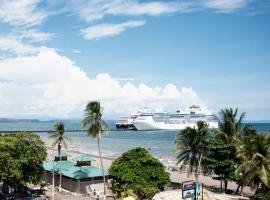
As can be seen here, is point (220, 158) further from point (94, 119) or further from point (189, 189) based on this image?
point (94, 119)

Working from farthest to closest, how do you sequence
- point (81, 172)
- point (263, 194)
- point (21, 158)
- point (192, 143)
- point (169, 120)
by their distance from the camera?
point (169, 120), point (192, 143), point (81, 172), point (21, 158), point (263, 194)

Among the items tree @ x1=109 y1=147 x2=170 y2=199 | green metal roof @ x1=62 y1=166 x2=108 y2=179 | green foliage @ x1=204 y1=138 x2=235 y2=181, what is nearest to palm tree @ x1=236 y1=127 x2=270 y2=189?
tree @ x1=109 y1=147 x2=170 y2=199

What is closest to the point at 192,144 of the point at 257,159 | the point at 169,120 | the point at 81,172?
the point at 257,159

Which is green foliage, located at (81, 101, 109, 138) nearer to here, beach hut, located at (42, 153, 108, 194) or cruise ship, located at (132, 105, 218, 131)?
beach hut, located at (42, 153, 108, 194)

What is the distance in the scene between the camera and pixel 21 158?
1388 inches

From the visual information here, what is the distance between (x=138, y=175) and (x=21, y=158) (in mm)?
11695

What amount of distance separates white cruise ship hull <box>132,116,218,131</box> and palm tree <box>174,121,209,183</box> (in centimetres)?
14588

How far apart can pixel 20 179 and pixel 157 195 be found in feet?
47.8

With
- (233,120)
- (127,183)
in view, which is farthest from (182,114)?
(127,183)

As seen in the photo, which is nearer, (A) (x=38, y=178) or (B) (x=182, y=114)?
(A) (x=38, y=178)

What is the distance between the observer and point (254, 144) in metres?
33.5

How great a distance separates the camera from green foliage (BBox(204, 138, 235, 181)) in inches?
1741

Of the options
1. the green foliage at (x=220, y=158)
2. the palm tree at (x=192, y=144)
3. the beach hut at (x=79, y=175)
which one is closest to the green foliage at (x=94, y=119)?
the beach hut at (x=79, y=175)

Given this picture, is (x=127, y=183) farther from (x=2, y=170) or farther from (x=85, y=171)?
(x=2, y=170)
